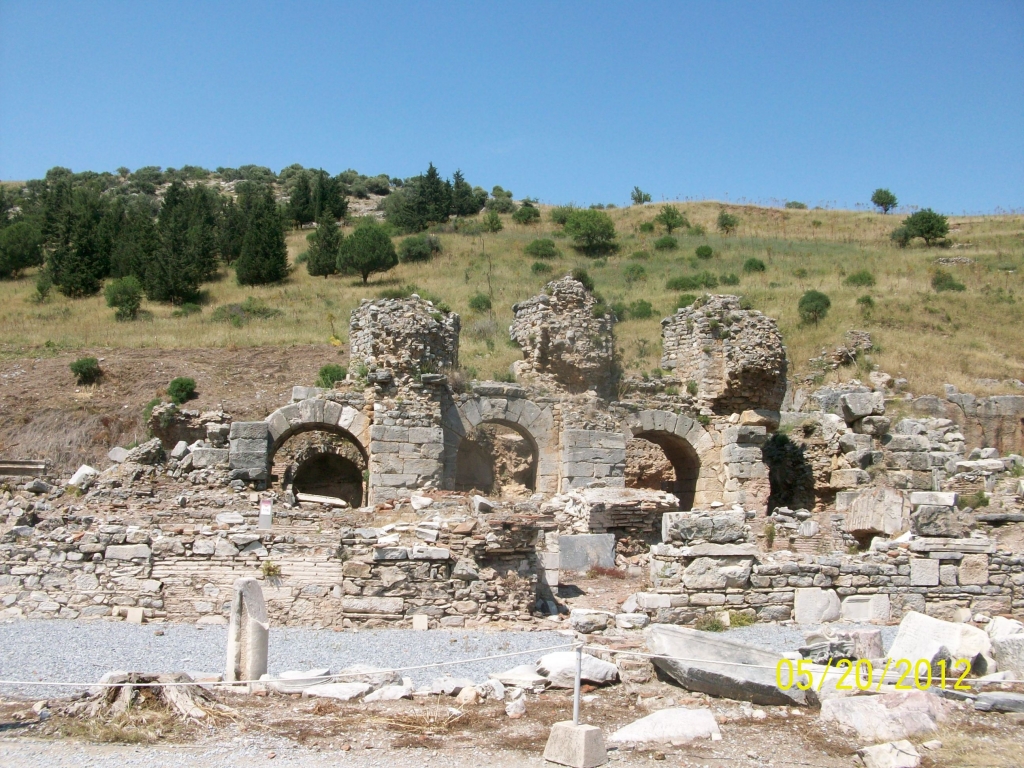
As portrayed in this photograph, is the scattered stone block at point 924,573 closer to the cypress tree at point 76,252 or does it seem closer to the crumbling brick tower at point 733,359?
the crumbling brick tower at point 733,359

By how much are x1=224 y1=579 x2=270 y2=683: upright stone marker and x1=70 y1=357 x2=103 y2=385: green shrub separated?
2140cm

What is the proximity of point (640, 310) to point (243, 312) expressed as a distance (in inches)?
627

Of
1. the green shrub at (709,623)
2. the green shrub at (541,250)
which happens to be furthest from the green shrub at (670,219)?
the green shrub at (709,623)

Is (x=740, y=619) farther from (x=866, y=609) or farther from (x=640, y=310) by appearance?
(x=640, y=310)

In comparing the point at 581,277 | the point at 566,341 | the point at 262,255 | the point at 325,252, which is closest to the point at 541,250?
the point at 325,252

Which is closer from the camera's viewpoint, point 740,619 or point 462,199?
point 740,619

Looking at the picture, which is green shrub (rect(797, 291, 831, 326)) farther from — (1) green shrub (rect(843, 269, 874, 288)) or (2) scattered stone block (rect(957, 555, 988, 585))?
(2) scattered stone block (rect(957, 555, 988, 585))

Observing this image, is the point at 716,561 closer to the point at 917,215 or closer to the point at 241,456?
the point at 241,456

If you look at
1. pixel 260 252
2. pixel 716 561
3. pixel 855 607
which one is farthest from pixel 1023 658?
pixel 260 252

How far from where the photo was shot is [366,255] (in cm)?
4081

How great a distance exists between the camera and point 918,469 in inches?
723

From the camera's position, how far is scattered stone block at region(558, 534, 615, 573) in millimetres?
12578

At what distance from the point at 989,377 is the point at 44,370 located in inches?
1157

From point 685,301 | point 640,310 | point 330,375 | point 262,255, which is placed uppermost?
point 262,255
